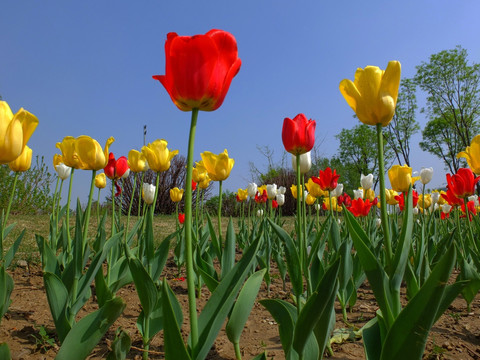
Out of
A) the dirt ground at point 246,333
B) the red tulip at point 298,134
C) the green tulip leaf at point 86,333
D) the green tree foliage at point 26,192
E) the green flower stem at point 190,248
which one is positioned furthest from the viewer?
the green tree foliage at point 26,192

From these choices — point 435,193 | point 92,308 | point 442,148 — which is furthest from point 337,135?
point 92,308

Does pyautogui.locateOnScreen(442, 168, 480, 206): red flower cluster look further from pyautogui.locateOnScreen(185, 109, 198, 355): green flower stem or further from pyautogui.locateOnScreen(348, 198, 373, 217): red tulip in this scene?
pyautogui.locateOnScreen(185, 109, 198, 355): green flower stem

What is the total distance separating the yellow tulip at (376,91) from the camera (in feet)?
3.32

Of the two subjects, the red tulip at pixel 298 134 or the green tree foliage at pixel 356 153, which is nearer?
the red tulip at pixel 298 134

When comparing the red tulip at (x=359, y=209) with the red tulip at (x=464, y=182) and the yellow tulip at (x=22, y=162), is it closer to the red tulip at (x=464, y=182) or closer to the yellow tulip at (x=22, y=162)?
the red tulip at (x=464, y=182)

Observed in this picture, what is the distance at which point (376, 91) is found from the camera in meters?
1.02

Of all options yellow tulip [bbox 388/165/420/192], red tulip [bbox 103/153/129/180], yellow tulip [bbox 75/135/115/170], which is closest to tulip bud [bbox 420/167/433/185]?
yellow tulip [bbox 388/165/420/192]

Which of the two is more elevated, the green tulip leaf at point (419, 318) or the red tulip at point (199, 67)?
the red tulip at point (199, 67)

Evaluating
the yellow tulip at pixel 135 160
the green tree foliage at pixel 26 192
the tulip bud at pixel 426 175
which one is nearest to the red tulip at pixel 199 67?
the yellow tulip at pixel 135 160

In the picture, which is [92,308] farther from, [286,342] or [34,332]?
[286,342]

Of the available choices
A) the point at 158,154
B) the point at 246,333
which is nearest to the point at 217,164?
the point at 158,154

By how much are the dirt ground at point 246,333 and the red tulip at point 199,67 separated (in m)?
0.88

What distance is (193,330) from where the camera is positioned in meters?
0.75

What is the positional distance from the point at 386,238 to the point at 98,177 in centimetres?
243
